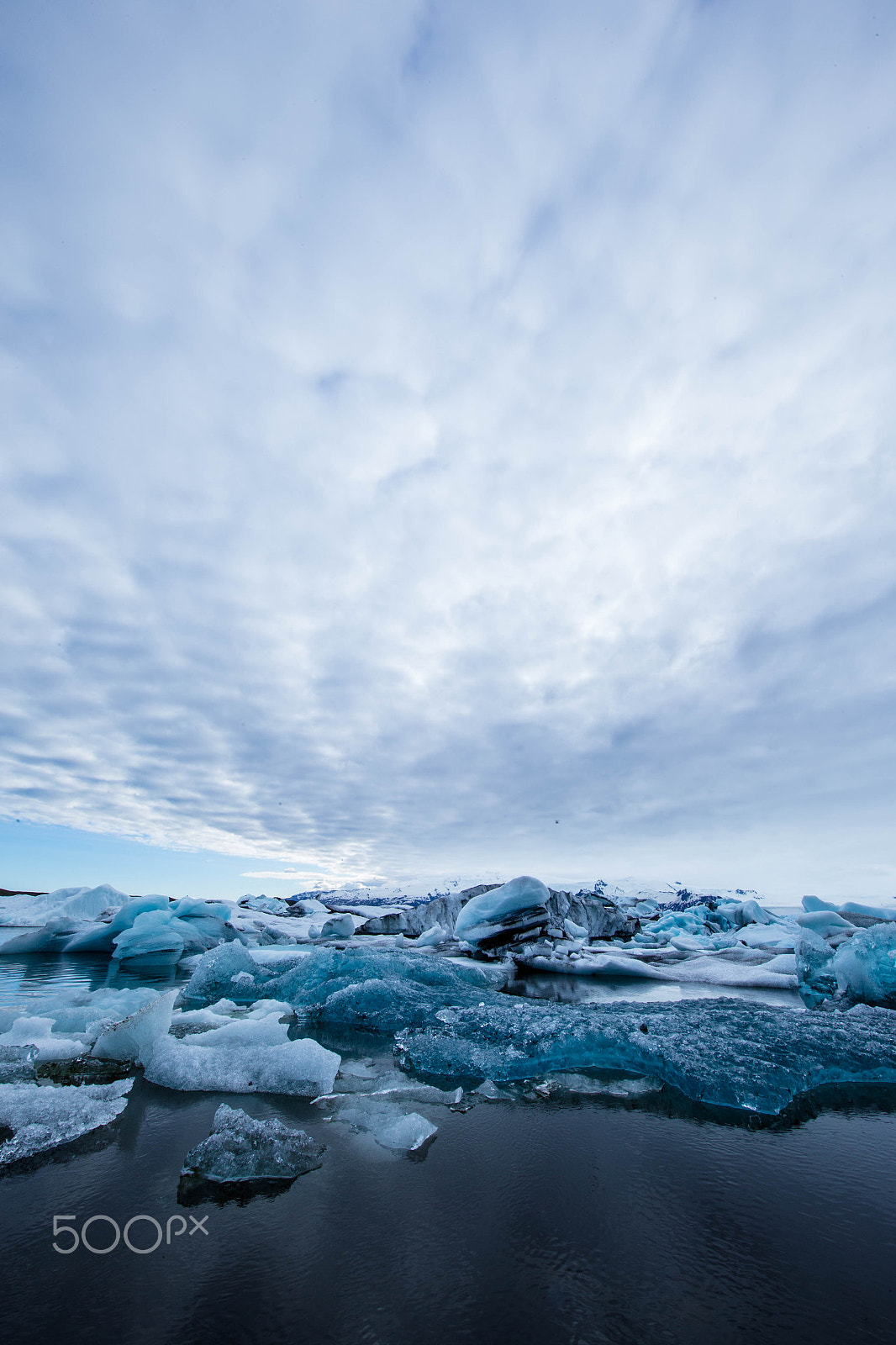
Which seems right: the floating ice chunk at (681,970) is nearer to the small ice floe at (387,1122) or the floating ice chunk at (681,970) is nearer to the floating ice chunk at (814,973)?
the floating ice chunk at (814,973)

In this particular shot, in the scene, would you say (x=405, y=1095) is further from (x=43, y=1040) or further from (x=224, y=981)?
(x=224, y=981)

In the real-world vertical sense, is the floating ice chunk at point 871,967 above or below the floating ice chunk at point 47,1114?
above

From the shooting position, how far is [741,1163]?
228cm

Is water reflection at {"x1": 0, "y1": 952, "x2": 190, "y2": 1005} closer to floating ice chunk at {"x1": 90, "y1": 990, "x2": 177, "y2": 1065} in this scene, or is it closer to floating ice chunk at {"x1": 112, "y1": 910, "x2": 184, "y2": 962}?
floating ice chunk at {"x1": 112, "y1": 910, "x2": 184, "y2": 962}

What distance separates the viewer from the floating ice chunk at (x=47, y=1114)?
2.22 meters

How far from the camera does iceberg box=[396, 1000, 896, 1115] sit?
3.15 metres

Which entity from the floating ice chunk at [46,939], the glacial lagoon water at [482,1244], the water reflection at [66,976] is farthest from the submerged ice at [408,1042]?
the floating ice chunk at [46,939]

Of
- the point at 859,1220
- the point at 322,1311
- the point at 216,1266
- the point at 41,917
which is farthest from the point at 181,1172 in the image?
the point at 41,917

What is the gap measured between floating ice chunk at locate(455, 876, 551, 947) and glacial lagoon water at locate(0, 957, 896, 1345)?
393 inches

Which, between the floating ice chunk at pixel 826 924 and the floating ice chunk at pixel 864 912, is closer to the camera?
the floating ice chunk at pixel 826 924

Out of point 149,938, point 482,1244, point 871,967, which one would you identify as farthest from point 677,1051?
point 149,938

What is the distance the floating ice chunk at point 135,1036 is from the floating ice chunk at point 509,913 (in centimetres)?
975

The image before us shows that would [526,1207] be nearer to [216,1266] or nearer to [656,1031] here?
[216,1266]

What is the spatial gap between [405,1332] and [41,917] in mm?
19785
